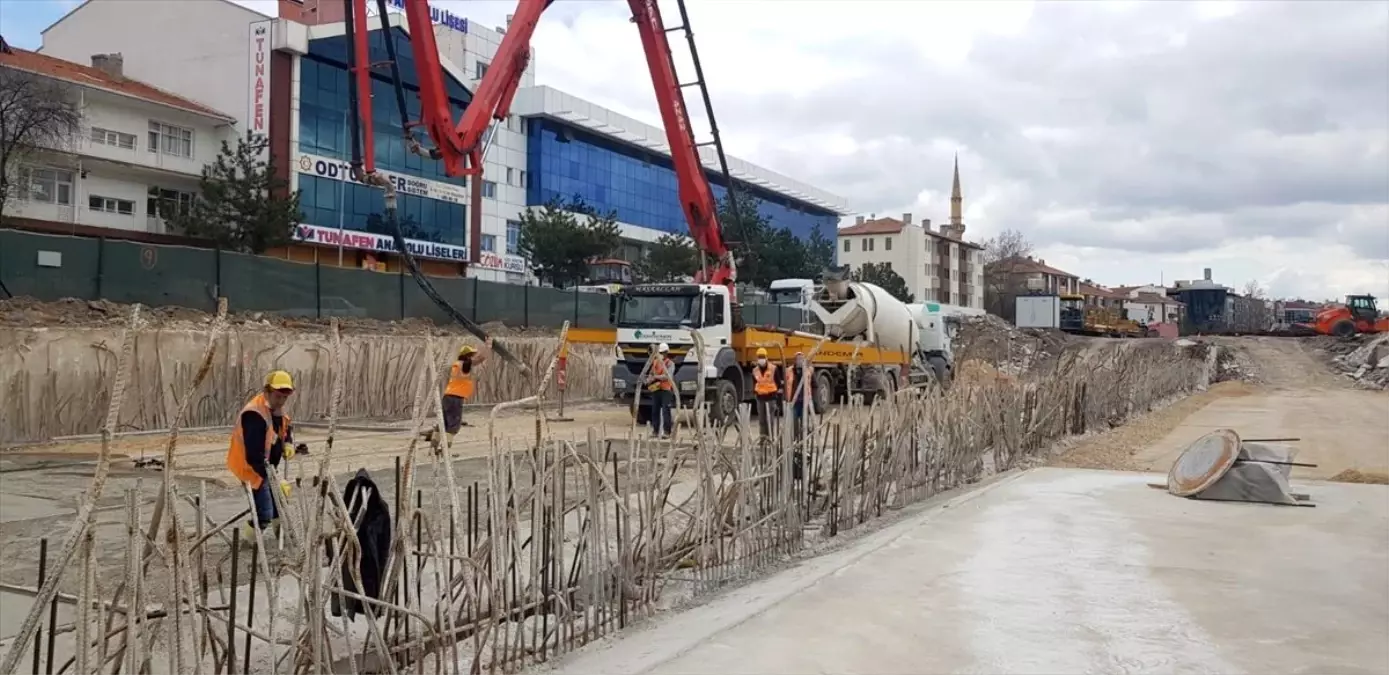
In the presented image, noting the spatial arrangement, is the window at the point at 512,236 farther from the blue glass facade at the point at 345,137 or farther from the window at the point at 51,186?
the window at the point at 51,186

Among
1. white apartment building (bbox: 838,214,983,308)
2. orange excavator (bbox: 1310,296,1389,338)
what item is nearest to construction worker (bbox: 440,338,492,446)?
orange excavator (bbox: 1310,296,1389,338)

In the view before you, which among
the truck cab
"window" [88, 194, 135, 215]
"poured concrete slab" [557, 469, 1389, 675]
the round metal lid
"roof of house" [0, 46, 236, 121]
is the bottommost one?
"poured concrete slab" [557, 469, 1389, 675]

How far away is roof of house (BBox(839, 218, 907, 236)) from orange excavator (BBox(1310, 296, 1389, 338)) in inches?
1474

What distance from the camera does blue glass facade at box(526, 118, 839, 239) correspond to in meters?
48.4

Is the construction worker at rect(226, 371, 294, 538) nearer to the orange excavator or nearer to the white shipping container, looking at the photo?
the white shipping container

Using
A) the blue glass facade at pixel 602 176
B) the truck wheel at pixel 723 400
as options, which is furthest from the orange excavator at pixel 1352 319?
the truck wheel at pixel 723 400

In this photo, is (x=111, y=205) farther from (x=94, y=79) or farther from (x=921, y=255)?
(x=921, y=255)

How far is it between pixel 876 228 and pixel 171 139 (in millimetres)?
56087

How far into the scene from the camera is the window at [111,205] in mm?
30953

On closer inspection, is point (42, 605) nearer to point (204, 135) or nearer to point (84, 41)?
point (204, 135)

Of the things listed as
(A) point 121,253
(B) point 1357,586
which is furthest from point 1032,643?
(A) point 121,253

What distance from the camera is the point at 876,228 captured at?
79.4 metres

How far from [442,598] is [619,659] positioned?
3.47ft

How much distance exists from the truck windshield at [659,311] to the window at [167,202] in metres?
21.2
